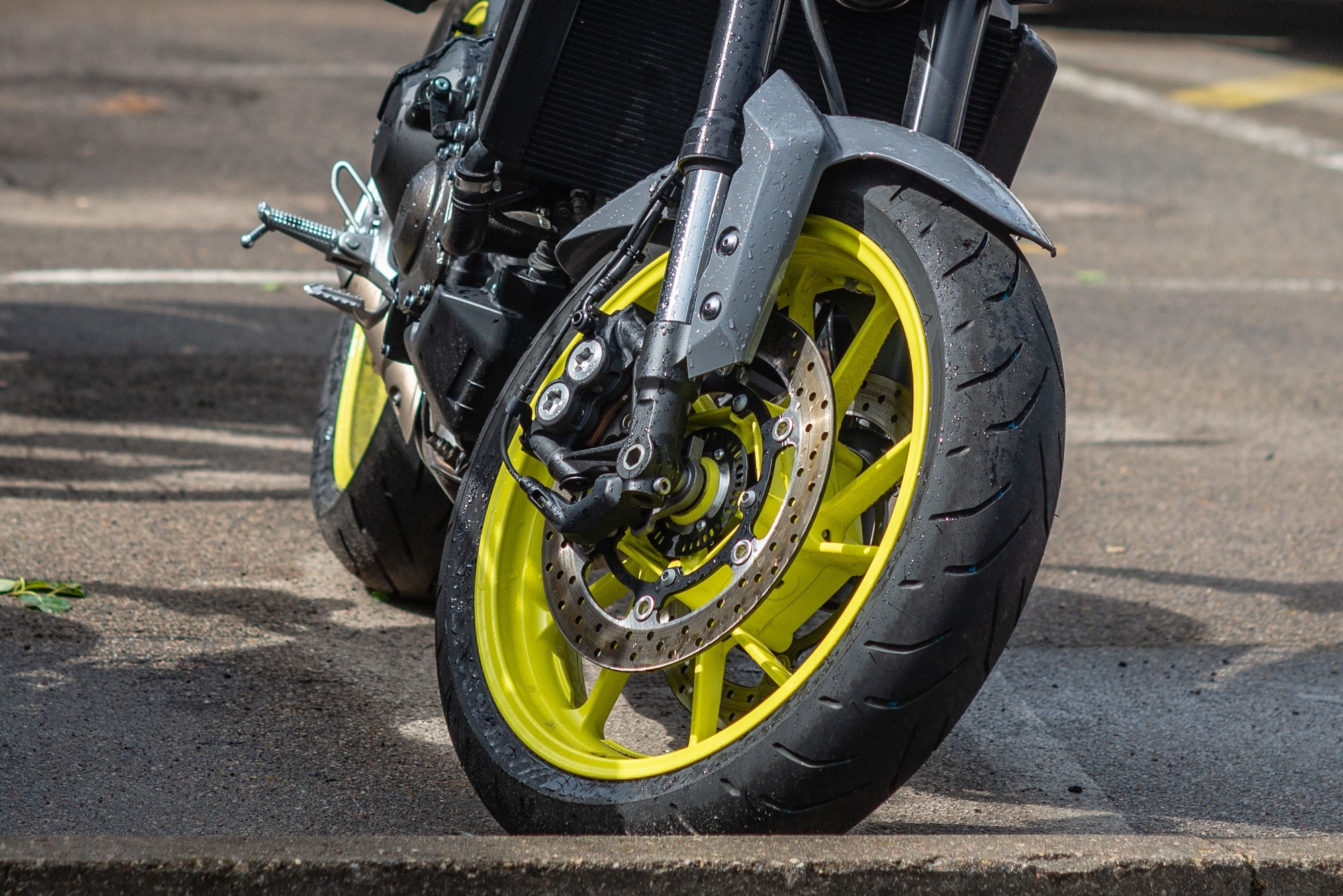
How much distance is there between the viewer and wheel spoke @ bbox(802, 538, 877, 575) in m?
2.14

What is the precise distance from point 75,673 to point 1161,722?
219 cm

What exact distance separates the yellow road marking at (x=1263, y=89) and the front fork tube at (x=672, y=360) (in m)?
11.6

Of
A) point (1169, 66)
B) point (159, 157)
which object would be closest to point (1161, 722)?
point (159, 157)

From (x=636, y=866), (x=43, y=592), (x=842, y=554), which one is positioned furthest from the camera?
(x=43, y=592)

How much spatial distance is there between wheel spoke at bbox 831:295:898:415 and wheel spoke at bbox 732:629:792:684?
14.3 inches

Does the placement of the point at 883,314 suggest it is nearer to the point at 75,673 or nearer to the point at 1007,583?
the point at 1007,583

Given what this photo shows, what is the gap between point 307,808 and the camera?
2514mm

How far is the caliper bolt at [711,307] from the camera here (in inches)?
88.6

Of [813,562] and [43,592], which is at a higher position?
[813,562]

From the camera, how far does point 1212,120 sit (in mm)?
12148

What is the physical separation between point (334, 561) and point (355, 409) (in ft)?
1.33

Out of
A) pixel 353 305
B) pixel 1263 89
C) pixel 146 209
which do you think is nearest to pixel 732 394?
pixel 353 305

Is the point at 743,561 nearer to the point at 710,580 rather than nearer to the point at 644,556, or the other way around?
the point at 710,580

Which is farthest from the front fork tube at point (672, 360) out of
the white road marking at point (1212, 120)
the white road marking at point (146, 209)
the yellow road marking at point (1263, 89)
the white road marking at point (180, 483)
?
the yellow road marking at point (1263, 89)
